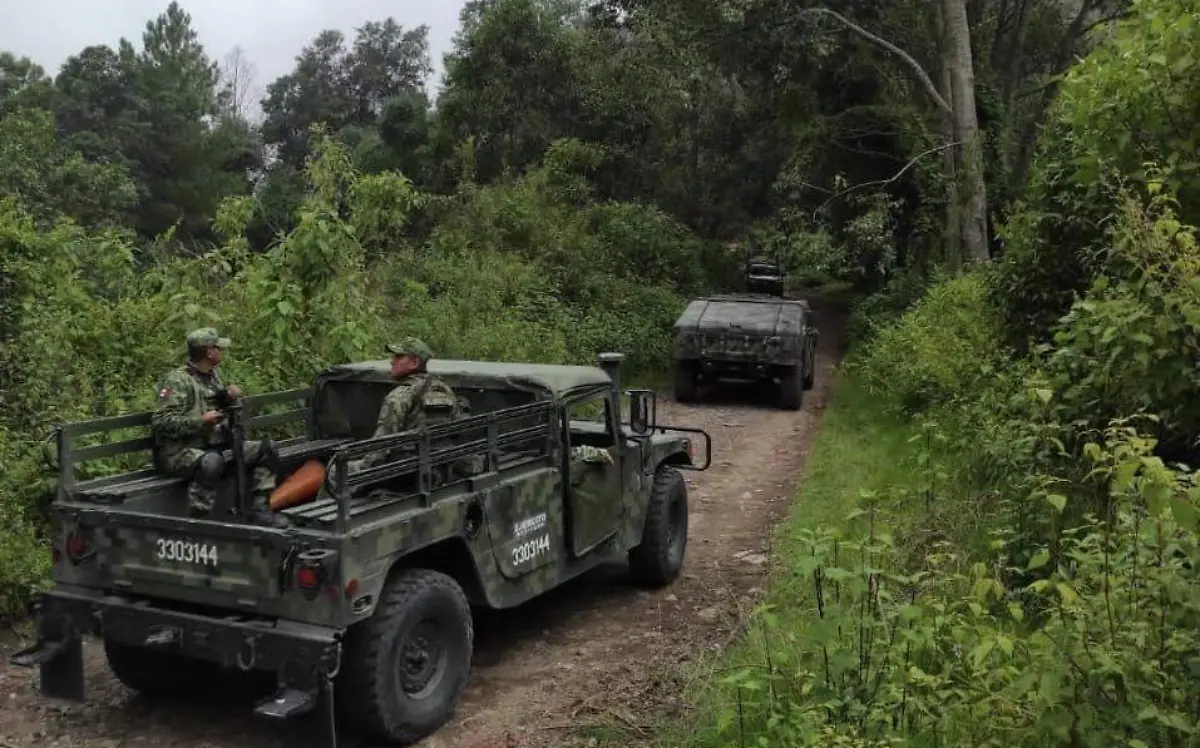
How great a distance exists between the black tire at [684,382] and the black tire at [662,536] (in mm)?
7852

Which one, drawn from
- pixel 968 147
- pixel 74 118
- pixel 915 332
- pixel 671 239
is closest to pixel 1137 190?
pixel 915 332

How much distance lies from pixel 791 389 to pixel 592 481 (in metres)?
9.03

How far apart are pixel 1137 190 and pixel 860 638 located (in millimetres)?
4205

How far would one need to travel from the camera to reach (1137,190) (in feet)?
22.9

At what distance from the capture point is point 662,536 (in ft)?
24.5

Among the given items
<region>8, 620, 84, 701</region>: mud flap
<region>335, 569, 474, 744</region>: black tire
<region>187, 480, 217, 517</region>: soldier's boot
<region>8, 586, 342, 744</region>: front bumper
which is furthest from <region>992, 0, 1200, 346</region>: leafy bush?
<region>8, 620, 84, 701</region>: mud flap

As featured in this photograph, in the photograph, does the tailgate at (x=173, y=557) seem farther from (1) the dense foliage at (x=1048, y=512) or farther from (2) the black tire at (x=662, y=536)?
(2) the black tire at (x=662, y=536)

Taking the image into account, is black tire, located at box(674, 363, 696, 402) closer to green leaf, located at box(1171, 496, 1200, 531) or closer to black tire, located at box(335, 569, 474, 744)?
black tire, located at box(335, 569, 474, 744)

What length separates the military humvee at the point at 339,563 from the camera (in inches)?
187

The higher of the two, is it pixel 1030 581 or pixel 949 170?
pixel 949 170

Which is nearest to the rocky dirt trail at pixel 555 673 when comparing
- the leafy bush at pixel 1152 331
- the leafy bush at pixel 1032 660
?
the leafy bush at pixel 1032 660

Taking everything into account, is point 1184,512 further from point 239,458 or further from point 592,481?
point 239,458

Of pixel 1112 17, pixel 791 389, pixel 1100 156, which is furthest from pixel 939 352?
pixel 1100 156

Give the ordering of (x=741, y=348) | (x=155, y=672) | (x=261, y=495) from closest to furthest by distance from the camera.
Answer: (x=155, y=672) → (x=261, y=495) → (x=741, y=348)
